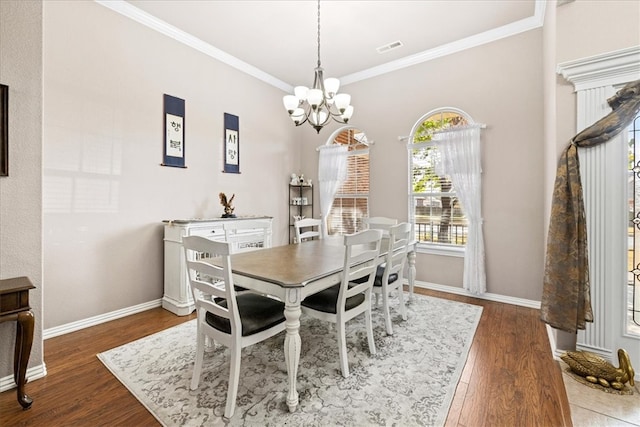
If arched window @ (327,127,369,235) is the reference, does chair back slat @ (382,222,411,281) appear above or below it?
below

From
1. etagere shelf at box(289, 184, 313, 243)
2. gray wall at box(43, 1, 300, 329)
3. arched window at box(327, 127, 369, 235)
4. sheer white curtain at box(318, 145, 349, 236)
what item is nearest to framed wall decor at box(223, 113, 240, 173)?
gray wall at box(43, 1, 300, 329)

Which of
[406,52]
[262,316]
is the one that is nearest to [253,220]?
[262,316]

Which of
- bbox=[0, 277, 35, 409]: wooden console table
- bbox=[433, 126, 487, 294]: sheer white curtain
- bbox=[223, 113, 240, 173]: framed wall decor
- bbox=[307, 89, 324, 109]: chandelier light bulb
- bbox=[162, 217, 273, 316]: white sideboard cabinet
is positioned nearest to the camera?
bbox=[0, 277, 35, 409]: wooden console table

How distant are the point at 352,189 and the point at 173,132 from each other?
2.73 m

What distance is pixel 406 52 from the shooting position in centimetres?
392

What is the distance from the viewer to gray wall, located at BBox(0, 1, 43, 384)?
184cm

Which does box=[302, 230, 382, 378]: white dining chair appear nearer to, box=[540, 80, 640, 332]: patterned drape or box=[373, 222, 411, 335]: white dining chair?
box=[373, 222, 411, 335]: white dining chair

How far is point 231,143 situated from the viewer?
13.4 ft

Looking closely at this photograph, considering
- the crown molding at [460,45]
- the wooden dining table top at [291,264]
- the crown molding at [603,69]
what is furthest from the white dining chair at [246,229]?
the crown molding at [603,69]

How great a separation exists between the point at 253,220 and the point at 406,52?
10.3ft

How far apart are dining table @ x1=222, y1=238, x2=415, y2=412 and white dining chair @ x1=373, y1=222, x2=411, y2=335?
133 mm

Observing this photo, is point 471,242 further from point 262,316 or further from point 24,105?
point 24,105

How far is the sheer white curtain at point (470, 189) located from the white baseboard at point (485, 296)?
10cm

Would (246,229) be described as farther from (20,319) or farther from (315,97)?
(20,319)
